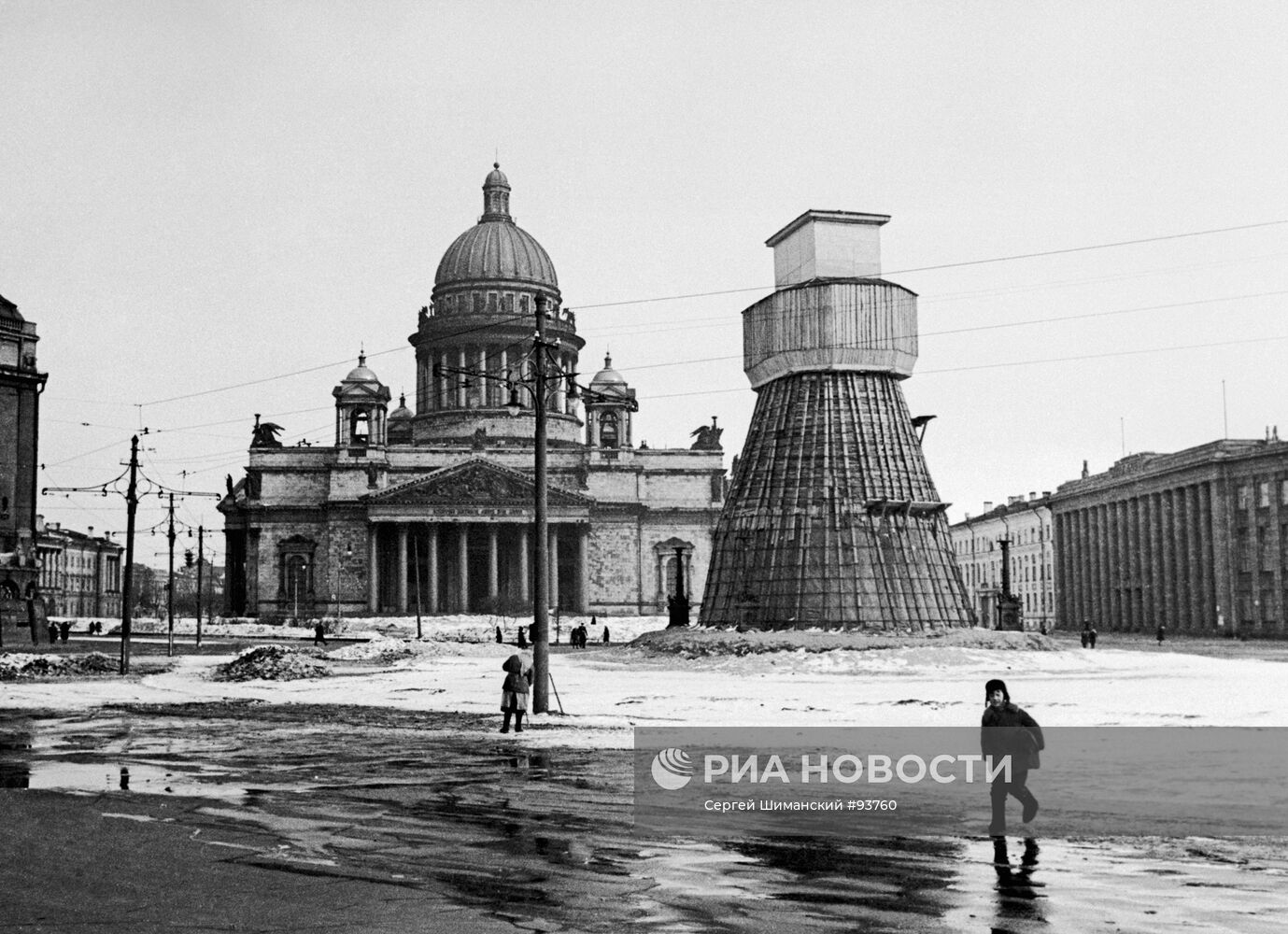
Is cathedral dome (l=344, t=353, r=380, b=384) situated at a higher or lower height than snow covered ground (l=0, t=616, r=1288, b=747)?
higher

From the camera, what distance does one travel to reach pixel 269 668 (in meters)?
39.0

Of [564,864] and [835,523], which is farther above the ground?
[835,523]

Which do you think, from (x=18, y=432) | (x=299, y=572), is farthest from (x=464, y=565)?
(x=18, y=432)

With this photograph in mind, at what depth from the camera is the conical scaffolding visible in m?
44.8

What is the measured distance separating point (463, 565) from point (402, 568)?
4654 millimetres

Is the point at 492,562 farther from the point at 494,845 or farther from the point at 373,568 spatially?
the point at 494,845

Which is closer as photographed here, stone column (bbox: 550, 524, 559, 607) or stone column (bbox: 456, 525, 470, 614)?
stone column (bbox: 550, 524, 559, 607)

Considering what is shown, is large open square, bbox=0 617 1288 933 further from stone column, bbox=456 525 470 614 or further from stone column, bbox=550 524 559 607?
stone column, bbox=456 525 470 614

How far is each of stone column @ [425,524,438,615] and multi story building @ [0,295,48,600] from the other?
129 ft

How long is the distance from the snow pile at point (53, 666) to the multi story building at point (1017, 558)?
8206 cm

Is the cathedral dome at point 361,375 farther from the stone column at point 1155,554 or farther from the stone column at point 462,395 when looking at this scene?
the stone column at point 1155,554

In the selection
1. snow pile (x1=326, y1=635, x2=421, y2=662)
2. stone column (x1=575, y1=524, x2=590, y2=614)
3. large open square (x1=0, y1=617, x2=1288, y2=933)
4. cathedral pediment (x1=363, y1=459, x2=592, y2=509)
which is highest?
cathedral pediment (x1=363, y1=459, x2=592, y2=509)

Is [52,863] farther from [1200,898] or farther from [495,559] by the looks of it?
Answer: [495,559]

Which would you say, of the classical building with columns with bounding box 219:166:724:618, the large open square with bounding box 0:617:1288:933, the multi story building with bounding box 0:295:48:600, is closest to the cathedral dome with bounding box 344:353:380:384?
the classical building with columns with bounding box 219:166:724:618
